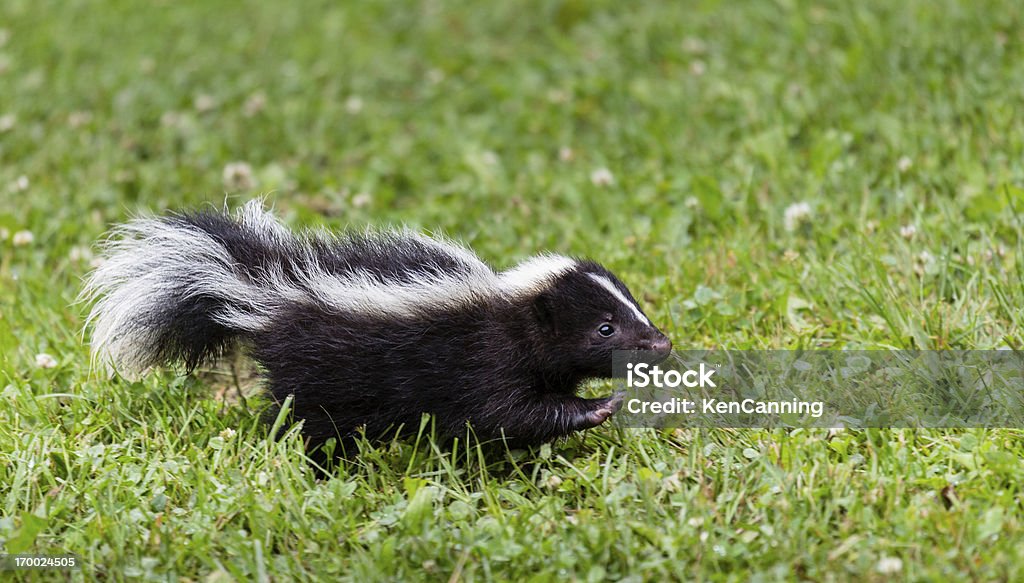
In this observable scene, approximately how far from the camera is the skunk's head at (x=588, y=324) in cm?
459

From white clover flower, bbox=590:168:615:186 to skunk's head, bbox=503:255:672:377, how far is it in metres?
2.91

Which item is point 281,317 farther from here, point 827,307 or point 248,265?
point 827,307

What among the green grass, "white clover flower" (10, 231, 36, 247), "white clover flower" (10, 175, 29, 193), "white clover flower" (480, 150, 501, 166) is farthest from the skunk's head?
"white clover flower" (10, 175, 29, 193)

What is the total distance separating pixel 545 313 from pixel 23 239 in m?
3.69

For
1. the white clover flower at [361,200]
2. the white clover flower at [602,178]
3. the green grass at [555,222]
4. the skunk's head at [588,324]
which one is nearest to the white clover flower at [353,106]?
the green grass at [555,222]

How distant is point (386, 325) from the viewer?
452 centimetres

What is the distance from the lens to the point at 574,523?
13.0 feet

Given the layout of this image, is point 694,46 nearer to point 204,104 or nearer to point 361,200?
point 361,200

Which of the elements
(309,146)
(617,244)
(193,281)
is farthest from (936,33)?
(193,281)

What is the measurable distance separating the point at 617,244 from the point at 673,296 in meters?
0.81

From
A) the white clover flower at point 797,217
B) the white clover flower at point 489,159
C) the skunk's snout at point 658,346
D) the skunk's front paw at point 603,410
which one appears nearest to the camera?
the skunk's front paw at point 603,410

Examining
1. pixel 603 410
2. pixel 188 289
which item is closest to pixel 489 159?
pixel 188 289

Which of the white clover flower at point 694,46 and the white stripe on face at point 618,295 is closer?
the white stripe on face at point 618,295

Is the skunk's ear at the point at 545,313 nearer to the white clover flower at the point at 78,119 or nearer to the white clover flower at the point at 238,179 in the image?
the white clover flower at the point at 238,179
